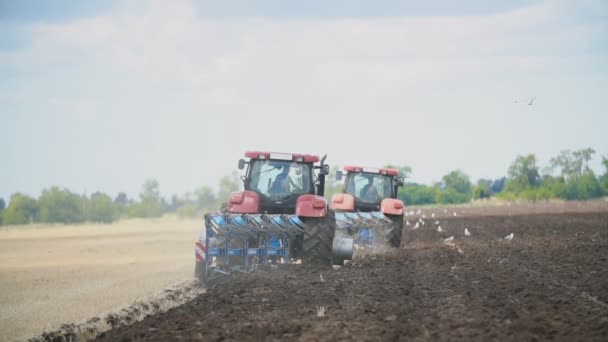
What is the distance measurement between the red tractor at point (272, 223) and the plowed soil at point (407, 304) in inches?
20.2

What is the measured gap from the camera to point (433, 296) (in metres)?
10.7

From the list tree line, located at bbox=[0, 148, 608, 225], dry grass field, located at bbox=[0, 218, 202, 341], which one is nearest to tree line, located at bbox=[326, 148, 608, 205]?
tree line, located at bbox=[0, 148, 608, 225]

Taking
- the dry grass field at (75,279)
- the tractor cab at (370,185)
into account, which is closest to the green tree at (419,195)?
the dry grass field at (75,279)

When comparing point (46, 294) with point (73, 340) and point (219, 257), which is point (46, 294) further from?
point (73, 340)

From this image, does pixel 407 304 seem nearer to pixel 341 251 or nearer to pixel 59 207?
pixel 341 251

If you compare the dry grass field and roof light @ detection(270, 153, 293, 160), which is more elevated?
roof light @ detection(270, 153, 293, 160)

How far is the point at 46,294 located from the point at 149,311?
6.17m

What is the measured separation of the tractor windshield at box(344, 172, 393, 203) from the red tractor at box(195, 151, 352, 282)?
6.92 m

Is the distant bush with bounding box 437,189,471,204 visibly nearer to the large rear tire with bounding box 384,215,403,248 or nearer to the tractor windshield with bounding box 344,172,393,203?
the tractor windshield with bounding box 344,172,393,203

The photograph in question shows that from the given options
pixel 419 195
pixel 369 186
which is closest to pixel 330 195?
pixel 419 195

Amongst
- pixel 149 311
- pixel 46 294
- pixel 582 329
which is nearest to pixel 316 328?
pixel 582 329

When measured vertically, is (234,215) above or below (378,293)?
above

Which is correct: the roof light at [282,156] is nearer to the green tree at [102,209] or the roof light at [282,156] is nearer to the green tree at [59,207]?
the green tree at [59,207]

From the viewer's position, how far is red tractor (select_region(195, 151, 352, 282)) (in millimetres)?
15117
